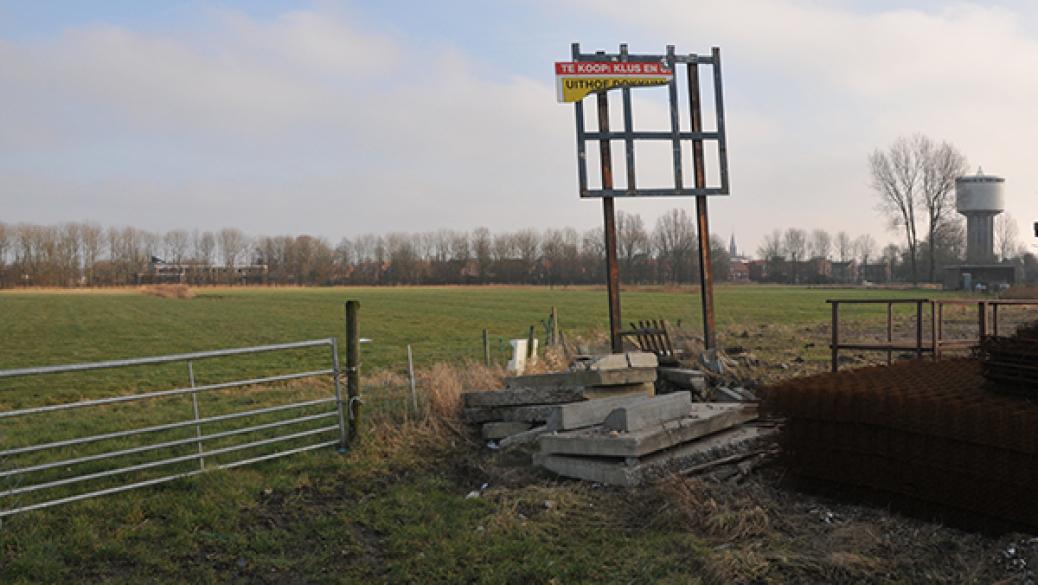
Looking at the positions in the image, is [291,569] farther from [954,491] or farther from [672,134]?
[672,134]

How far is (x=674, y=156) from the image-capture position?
1175 cm

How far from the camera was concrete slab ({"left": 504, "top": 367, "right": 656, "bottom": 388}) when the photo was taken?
8227 mm

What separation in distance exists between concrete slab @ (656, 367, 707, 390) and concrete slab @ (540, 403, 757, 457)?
7.85ft

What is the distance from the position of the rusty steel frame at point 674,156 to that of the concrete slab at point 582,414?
12.4ft

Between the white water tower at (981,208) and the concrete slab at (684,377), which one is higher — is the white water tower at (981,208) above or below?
above

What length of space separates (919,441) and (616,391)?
3589 millimetres

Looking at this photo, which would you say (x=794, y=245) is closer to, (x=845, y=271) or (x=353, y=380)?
(x=845, y=271)

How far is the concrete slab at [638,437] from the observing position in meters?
6.44

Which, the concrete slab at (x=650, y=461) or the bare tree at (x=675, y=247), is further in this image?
the bare tree at (x=675, y=247)

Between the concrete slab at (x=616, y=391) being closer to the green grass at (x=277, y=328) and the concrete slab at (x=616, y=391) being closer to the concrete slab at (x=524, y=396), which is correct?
the concrete slab at (x=524, y=396)

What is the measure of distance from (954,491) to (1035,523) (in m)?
0.48

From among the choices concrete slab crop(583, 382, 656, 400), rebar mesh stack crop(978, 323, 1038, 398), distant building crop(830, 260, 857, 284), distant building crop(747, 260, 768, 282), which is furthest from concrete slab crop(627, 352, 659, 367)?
distant building crop(830, 260, 857, 284)

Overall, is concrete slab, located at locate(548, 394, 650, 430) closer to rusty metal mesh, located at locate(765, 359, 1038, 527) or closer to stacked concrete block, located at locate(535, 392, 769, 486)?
stacked concrete block, located at locate(535, 392, 769, 486)

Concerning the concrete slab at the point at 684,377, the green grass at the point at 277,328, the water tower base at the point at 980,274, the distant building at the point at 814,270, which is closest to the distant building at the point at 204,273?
Result: the green grass at the point at 277,328
